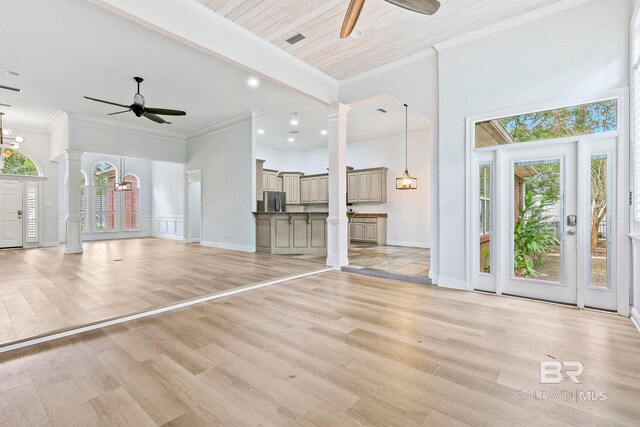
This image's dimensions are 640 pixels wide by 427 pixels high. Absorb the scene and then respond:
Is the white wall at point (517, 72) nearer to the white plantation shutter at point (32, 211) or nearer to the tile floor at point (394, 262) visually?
the tile floor at point (394, 262)

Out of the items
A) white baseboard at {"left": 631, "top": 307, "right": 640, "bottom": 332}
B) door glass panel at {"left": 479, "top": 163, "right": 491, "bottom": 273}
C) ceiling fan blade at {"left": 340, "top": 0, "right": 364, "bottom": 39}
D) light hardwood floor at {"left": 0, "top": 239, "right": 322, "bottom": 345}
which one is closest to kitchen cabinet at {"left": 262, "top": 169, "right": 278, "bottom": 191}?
light hardwood floor at {"left": 0, "top": 239, "right": 322, "bottom": 345}

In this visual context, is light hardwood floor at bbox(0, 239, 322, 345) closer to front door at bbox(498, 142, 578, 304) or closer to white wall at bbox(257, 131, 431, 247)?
front door at bbox(498, 142, 578, 304)

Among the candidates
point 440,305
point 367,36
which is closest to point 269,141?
point 367,36

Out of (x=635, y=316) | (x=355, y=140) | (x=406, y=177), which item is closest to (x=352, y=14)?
(x=635, y=316)

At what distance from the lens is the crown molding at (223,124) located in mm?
7299

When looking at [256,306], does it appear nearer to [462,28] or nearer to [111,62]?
[462,28]

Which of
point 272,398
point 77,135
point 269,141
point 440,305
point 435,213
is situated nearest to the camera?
point 272,398

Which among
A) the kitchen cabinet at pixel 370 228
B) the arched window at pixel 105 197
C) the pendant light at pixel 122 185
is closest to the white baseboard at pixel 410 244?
the kitchen cabinet at pixel 370 228

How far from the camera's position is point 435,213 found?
4227 mm

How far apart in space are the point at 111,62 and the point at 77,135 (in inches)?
149

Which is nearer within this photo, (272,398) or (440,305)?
(272,398)

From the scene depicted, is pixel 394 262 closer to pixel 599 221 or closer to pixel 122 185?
pixel 599 221

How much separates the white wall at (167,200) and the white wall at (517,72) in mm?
9096

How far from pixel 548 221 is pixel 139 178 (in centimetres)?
1276
